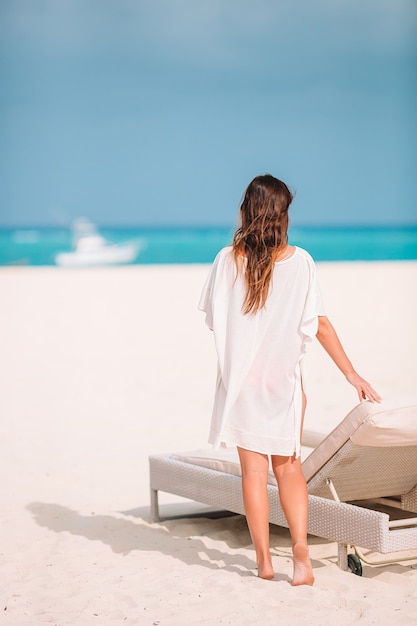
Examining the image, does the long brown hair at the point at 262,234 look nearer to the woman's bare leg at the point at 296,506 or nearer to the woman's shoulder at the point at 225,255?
the woman's shoulder at the point at 225,255

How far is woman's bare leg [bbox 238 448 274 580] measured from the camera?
3.76 m

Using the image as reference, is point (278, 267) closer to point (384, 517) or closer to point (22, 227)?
point (384, 517)

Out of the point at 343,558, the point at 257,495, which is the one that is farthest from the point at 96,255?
the point at 257,495

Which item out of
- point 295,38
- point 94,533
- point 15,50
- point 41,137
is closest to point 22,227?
point 41,137

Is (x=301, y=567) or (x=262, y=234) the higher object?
(x=262, y=234)

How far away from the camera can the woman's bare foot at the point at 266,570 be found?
379 centimetres

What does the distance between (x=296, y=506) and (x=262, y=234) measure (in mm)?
1008

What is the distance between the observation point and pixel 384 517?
12.1ft

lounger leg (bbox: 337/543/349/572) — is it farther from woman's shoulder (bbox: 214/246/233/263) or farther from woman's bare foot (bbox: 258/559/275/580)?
woman's shoulder (bbox: 214/246/233/263)

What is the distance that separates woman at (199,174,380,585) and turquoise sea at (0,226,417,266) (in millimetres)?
36074

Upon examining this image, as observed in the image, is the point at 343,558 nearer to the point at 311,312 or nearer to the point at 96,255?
the point at 311,312

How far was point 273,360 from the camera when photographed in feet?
12.0

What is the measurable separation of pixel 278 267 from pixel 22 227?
59531 millimetres

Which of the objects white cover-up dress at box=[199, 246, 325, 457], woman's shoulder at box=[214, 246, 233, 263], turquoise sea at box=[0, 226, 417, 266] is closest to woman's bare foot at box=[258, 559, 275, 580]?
white cover-up dress at box=[199, 246, 325, 457]
